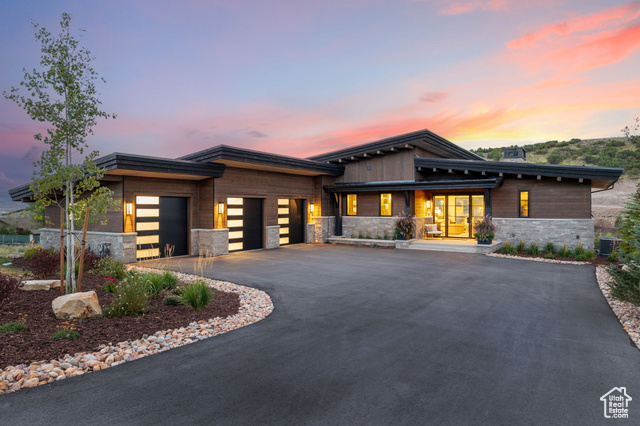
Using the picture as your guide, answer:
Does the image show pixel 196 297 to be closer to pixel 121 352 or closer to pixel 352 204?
pixel 121 352

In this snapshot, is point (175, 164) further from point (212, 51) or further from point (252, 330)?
point (252, 330)

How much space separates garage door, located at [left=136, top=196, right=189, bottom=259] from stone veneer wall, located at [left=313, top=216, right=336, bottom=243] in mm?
7732

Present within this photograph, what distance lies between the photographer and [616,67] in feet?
49.0

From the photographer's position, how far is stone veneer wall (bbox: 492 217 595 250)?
14258mm

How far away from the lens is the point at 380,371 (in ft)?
12.7

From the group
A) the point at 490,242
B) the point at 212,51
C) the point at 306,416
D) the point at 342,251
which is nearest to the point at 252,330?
the point at 306,416

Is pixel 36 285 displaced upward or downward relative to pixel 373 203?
downward

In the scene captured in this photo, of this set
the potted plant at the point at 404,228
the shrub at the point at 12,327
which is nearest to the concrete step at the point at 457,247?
the potted plant at the point at 404,228

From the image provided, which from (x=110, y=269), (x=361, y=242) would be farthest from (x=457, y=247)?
(x=110, y=269)

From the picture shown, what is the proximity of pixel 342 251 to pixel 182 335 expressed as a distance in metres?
11.3

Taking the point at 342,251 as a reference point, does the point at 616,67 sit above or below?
above

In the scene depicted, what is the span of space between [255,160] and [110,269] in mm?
7244

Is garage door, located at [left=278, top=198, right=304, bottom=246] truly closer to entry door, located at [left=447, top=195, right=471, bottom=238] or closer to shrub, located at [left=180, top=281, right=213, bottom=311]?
entry door, located at [left=447, top=195, right=471, bottom=238]

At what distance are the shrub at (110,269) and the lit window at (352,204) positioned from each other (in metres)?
13.2
